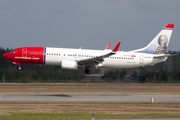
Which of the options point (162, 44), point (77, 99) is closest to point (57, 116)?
point (77, 99)

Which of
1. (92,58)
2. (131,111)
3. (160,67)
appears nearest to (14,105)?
(131,111)

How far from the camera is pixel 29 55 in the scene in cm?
3816

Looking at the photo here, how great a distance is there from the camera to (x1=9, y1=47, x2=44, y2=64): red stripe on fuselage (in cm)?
3822

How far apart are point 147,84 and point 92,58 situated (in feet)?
55.0

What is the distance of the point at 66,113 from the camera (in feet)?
73.9

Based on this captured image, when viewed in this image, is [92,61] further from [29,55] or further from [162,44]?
[162,44]

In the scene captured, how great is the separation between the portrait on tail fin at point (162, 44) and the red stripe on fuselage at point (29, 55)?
18.2 m

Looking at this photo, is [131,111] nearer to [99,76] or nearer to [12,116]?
[12,116]

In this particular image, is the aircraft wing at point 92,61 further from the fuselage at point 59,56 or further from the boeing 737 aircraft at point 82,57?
the fuselage at point 59,56

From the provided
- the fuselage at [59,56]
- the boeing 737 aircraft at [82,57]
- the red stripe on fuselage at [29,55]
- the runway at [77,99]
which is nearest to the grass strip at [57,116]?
the runway at [77,99]

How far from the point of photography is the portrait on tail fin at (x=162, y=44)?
44.3 metres

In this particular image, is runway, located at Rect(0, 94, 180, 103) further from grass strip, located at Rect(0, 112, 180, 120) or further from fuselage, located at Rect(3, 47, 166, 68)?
grass strip, located at Rect(0, 112, 180, 120)

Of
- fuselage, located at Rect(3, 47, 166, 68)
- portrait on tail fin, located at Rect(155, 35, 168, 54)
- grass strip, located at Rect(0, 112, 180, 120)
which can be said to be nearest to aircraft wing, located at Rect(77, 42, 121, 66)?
fuselage, located at Rect(3, 47, 166, 68)

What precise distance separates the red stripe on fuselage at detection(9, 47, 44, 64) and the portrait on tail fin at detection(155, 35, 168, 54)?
59.6 ft
